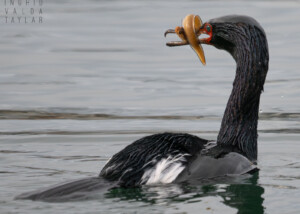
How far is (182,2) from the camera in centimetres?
1931

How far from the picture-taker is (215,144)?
8602 mm

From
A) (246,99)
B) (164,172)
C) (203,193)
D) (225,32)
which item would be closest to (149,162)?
(164,172)

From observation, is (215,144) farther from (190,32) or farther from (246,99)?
(190,32)

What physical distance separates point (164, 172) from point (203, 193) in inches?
13.5

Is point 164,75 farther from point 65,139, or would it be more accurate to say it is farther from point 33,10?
point 33,10

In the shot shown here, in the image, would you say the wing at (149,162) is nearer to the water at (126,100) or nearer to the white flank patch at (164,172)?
the white flank patch at (164,172)

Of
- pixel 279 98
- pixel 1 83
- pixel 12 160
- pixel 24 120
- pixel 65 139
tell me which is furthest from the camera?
pixel 1 83

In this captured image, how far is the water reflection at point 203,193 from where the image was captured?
7.70 m

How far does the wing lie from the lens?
26.1 feet

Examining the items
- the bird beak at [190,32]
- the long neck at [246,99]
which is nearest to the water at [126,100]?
the long neck at [246,99]

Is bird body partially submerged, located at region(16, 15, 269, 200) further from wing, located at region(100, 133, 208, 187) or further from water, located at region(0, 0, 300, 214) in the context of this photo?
water, located at region(0, 0, 300, 214)

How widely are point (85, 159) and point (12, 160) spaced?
67 centimetres

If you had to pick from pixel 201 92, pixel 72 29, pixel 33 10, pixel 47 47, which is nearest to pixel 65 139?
pixel 201 92

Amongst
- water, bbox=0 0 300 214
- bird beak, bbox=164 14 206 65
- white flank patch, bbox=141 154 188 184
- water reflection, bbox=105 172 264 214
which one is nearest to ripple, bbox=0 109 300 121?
water, bbox=0 0 300 214
